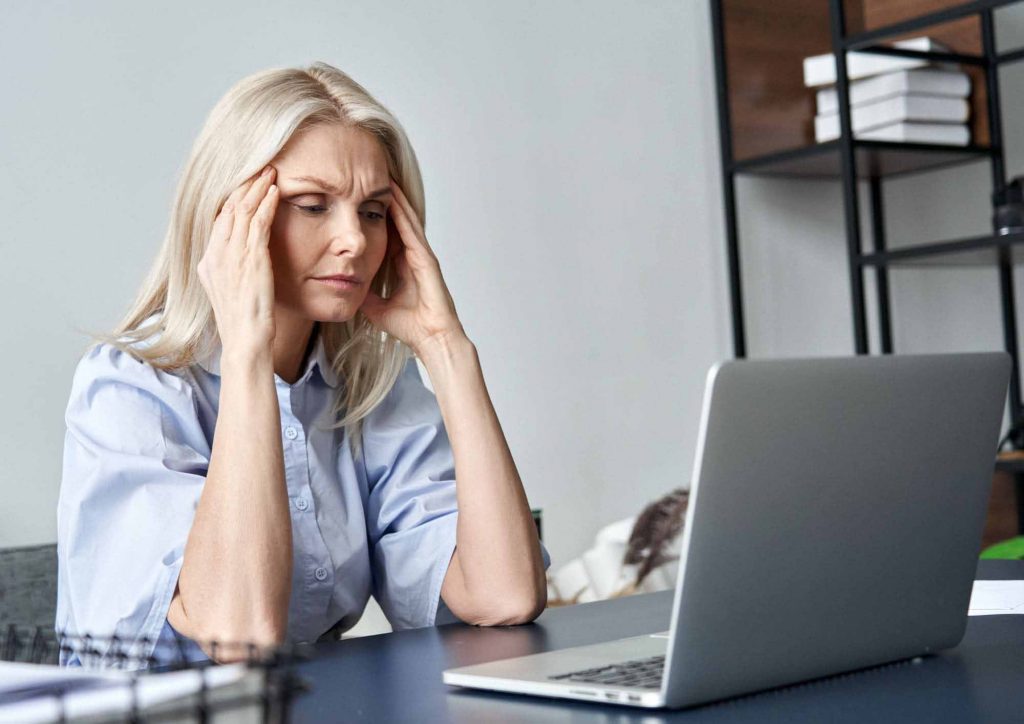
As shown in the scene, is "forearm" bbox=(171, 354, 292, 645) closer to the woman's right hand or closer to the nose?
the woman's right hand

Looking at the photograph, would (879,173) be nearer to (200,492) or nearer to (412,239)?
(412,239)

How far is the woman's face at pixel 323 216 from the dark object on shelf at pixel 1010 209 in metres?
1.73

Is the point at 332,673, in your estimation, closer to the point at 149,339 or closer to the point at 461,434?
the point at 461,434

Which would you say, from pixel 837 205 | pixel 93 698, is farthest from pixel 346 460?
pixel 837 205

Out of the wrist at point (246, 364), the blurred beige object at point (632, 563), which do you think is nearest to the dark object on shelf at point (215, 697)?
the wrist at point (246, 364)

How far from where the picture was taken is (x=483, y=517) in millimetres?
1318

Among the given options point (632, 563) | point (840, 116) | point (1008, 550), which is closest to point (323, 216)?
point (632, 563)

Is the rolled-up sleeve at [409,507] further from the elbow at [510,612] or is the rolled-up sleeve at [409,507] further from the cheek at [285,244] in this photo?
the cheek at [285,244]

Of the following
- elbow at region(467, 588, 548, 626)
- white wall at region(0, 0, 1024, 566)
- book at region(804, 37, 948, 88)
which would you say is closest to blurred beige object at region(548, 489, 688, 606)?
white wall at region(0, 0, 1024, 566)

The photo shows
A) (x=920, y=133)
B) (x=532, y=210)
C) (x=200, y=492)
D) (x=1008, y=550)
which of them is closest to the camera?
(x=200, y=492)

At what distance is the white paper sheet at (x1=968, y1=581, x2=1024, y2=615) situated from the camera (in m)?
1.11

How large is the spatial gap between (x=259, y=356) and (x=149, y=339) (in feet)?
0.63

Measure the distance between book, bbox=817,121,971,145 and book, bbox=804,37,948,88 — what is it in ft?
0.42

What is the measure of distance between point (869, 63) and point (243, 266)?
1991mm
